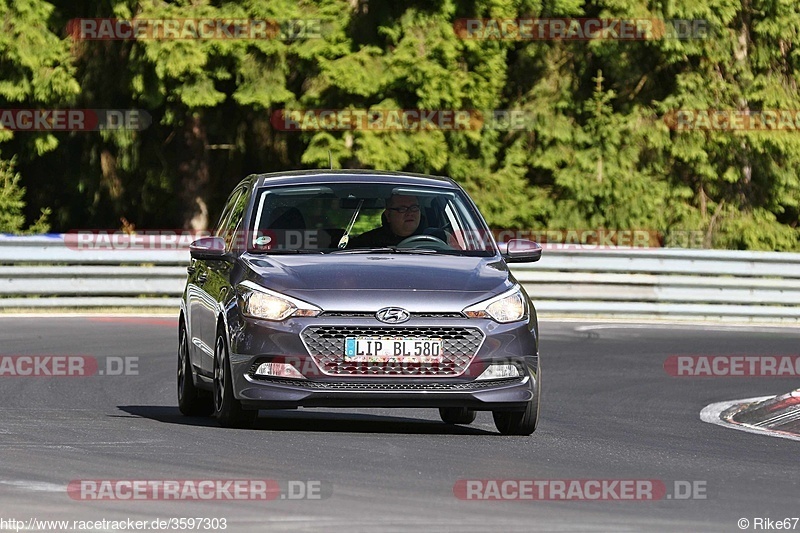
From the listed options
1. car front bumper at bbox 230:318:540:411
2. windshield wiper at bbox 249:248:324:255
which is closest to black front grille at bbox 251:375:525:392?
car front bumper at bbox 230:318:540:411

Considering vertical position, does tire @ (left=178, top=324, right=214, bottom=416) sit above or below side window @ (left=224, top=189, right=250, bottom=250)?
below

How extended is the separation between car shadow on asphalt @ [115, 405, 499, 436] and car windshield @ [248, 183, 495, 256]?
3.59 feet

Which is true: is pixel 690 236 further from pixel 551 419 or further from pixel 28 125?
pixel 551 419

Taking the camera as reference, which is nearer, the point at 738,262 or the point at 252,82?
the point at 738,262

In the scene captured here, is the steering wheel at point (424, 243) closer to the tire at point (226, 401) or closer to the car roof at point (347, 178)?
the car roof at point (347, 178)

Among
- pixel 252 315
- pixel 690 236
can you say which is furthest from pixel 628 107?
pixel 252 315

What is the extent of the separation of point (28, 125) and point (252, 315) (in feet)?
64.7

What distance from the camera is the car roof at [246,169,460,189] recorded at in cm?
1234

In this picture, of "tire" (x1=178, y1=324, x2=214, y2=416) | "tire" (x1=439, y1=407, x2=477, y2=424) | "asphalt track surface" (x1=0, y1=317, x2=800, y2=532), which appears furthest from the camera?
"tire" (x1=178, y1=324, x2=214, y2=416)

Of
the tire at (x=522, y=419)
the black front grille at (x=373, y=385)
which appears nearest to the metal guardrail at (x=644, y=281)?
the tire at (x=522, y=419)

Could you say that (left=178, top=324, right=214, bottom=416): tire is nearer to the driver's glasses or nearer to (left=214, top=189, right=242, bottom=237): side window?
(left=214, top=189, right=242, bottom=237): side window

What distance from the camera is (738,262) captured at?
24844mm

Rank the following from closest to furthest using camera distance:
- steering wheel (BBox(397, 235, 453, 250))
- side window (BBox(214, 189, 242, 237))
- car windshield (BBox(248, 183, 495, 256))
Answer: car windshield (BBox(248, 183, 495, 256)), steering wheel (BBox(397, 235, 453, 250)), side window (BBox(214, 189, 242, 237))

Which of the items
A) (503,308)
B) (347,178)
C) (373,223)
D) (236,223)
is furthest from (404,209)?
(503,308)
